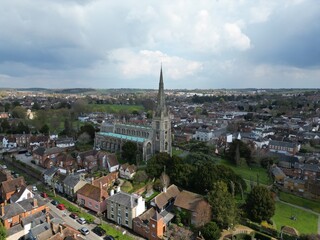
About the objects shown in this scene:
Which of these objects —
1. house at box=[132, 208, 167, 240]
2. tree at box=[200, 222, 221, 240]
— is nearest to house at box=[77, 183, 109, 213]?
house at box=[132, 208, 167, 240]

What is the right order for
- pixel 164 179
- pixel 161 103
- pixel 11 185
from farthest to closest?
pixel 161 103
pixel 164 179
pixel 11 185

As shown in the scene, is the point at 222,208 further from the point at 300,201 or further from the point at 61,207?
the point at 61,207

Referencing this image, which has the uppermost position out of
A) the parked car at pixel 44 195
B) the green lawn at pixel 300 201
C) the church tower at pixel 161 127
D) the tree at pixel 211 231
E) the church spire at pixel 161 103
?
the church spire at pixel 161 103

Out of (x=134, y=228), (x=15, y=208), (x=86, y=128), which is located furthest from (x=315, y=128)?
(x=15, y=208)

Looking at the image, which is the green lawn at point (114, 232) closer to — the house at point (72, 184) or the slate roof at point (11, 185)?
the house at point (72, 184)

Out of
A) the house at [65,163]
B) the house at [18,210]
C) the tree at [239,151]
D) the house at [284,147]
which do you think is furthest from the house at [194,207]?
the house at [284,147]

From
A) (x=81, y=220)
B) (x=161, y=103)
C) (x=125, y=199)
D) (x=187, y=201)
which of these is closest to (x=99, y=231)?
(x=81, y=220)

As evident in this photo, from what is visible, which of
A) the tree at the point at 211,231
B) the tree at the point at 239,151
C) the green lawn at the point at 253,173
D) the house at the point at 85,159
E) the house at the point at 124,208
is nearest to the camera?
the tree at the point at 211,231
